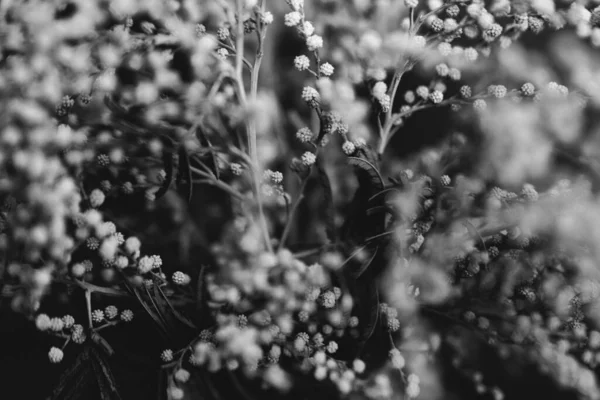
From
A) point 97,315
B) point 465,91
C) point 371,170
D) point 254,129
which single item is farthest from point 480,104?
point 97,315

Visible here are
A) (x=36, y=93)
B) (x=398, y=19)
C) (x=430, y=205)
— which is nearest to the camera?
(x=36, y=93)

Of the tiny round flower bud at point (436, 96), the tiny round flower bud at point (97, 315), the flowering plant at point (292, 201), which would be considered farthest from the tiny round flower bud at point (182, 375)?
the tiny round flower bud at point (436, 96)

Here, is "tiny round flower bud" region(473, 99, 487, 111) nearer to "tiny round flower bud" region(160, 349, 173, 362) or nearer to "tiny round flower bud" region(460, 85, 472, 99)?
"tiny round flower bud" region(460, 85, 472, 99)

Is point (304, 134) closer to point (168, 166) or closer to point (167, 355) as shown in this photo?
point (168, 166)

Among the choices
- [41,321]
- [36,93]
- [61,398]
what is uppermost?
[36,93]

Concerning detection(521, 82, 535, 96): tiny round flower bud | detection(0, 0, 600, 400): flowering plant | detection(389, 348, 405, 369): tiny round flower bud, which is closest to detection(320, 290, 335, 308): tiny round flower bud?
detection(0, 0, 600, 400): flowering plant

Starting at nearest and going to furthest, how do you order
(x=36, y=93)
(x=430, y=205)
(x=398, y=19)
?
(x=36, y=93)
(x=430, y=205)
(x=398, y=19)

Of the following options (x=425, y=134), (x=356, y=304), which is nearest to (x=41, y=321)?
(x=356, y=304)

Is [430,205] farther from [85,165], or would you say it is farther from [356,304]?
[85,165]

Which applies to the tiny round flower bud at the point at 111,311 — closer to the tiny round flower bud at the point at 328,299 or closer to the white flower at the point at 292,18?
the tiny round flower bud at the point at 328,299
